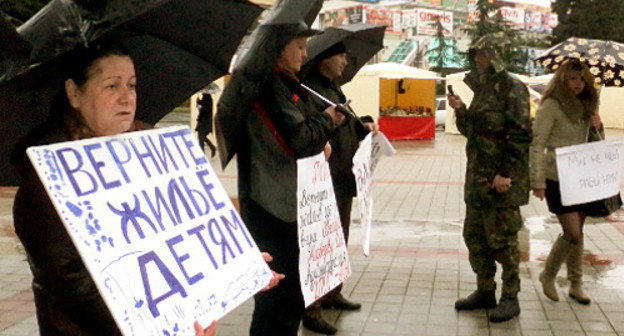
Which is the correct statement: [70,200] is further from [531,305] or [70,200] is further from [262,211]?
[531,305]

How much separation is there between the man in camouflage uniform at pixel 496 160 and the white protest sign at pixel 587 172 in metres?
0.44

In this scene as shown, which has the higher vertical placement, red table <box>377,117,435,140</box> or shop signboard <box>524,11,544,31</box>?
red table <box>377,117,435,140</box>

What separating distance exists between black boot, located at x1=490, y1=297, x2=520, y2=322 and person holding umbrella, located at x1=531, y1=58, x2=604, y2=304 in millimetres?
552

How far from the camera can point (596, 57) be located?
5.29 metres

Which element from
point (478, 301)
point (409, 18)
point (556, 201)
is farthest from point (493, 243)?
point (409, 18)

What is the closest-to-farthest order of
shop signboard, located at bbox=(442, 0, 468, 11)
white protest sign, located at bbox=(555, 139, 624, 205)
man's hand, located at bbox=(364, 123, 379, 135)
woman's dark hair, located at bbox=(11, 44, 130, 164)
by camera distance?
woman's dark hair, located at bbox=(11, 44, 130, 164), man's hand, located at bbox=(364, 123, 379, 135), white protest sign, located at bbox=(555, 139, 624, 205), shop signboard, located at bbox=(442, 0, 468, 11)

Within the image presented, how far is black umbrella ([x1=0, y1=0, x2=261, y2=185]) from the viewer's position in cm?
192

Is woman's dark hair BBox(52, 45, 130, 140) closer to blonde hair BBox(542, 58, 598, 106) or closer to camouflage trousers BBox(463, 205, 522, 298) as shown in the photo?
camouflage trousers BBox(463, 205, 522, 298)

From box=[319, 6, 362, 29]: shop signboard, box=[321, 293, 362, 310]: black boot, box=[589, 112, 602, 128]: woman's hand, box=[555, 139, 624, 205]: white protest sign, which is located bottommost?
box=[319, 6, 362, 29]: shop signboard

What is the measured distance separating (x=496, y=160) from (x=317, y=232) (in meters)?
1.87

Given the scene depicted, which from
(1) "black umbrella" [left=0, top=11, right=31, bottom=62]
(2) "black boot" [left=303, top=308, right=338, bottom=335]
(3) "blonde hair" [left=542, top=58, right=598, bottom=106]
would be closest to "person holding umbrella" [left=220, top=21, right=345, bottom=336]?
(2) "black boot" [left=303, top=308, right=338, bottom=335]

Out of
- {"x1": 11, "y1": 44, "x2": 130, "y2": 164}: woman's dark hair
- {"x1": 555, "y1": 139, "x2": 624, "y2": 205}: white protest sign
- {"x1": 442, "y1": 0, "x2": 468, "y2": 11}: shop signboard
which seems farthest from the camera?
{"x1": 442, "y1": 0, "x2": 468, "y2": 11}: shop signboard

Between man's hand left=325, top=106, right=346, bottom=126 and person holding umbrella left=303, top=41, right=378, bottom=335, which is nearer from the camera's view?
man's hand left=325, top=106, right=346, bottom=126

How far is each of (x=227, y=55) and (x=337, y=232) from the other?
1260mm
